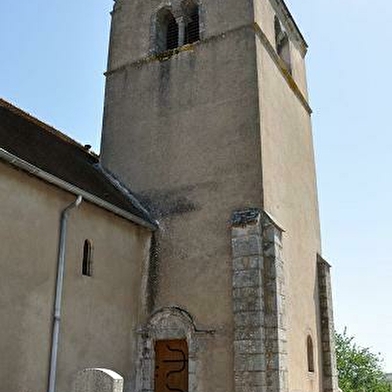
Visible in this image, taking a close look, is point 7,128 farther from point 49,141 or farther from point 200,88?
point 200,88

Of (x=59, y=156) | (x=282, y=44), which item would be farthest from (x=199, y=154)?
(x=282, y=44)

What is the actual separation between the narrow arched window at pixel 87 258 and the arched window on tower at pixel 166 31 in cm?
659

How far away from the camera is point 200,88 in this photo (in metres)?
12.7

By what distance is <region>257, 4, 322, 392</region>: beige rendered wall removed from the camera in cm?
1127

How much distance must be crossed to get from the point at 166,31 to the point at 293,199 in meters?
6.23

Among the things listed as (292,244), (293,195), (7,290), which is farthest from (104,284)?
(293,195)

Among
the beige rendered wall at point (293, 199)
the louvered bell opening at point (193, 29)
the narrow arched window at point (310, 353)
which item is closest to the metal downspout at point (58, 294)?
the beige rendered wall at point (293, 199)

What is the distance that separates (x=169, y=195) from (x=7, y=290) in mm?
4790

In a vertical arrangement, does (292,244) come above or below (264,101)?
below

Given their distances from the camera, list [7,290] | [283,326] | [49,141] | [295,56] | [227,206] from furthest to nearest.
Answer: [295,56] < [49,141] < [227,206] < [283,326] < [7,290]

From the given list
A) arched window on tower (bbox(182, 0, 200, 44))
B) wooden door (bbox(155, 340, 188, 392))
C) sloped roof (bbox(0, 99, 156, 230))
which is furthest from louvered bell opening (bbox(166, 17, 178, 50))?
wooden door (bbox(155, 340, 188, 392))

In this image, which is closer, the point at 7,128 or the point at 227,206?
the point at 7,128

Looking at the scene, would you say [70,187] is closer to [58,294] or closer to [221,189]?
[58,294]

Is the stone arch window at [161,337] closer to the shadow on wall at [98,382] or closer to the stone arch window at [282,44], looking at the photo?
the shadow on wall at [98,382]
